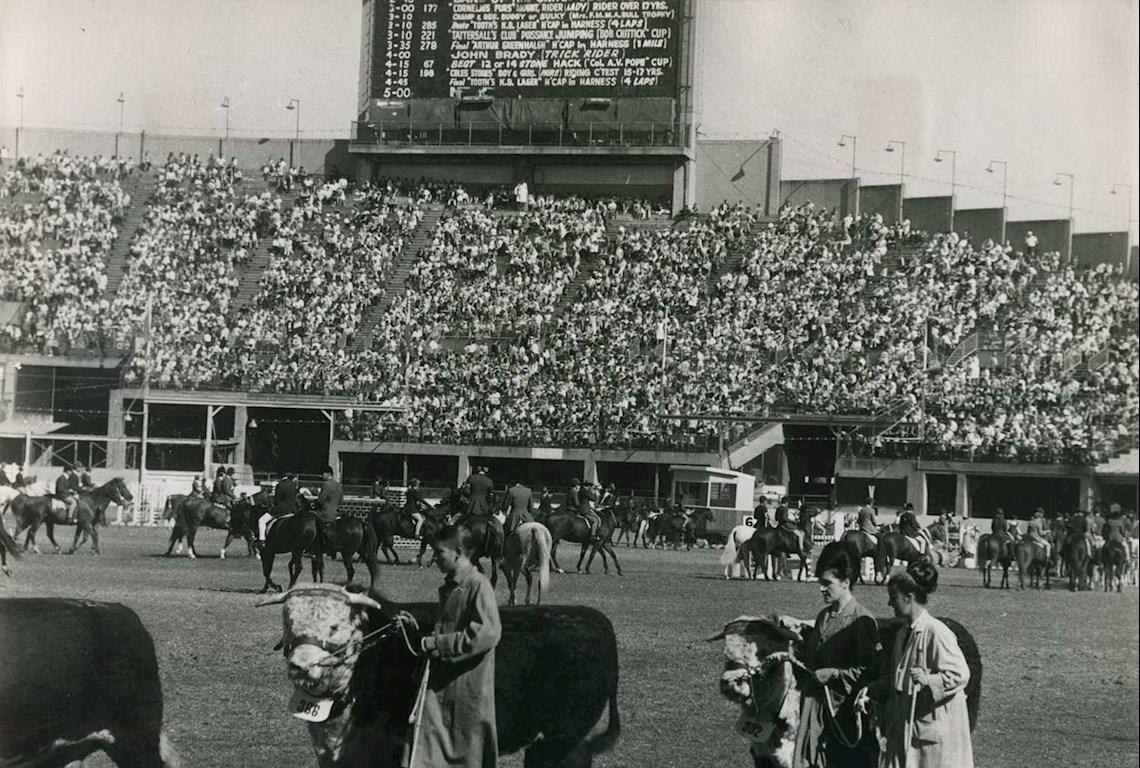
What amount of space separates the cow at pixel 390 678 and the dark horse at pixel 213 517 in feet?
55.9

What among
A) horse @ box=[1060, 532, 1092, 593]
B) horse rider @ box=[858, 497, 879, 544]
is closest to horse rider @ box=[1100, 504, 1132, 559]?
horse @ box=[1060, 532, 1092, 593]

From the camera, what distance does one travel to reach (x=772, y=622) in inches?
265

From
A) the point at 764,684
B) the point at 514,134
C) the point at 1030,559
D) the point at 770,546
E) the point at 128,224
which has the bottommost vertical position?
the point at 1030,559

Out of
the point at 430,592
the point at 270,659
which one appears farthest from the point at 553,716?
the point at 430,592

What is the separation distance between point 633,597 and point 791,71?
29.2 ft

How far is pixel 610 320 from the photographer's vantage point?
32.7 metres

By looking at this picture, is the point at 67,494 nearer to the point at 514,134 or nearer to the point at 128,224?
the point at 128,224

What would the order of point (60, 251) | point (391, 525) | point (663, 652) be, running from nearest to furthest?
point (663, 652), point (391, 525), point (60, 251)

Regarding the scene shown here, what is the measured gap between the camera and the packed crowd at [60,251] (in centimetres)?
3700

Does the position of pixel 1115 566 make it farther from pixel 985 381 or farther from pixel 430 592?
pixel 430 592

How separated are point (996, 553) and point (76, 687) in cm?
2181

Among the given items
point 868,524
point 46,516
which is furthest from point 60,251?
point 868,524

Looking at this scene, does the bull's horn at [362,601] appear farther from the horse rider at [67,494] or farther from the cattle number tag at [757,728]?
the horse rider at [67,494]

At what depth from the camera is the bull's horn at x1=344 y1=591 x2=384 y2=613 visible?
6602mm
